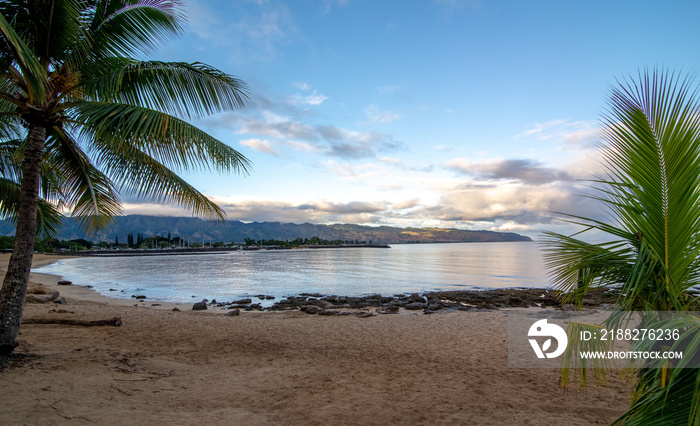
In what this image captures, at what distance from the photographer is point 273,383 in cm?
645

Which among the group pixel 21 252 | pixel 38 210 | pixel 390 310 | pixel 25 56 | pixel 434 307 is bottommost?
pixel 390 310

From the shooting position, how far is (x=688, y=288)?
3000 mm

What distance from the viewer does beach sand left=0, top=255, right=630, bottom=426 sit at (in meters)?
4.79

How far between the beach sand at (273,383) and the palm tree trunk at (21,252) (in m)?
0.59

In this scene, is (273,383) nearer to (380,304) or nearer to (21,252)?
(21,252)

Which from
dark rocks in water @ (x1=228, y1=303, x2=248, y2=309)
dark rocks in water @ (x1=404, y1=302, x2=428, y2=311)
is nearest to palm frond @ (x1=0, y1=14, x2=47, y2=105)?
dark rocks in water @ (x1=228, y1=303, x2=248, y2=309)

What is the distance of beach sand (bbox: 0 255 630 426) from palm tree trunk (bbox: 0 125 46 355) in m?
0.59

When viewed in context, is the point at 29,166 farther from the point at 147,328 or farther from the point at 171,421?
the point at 147,328

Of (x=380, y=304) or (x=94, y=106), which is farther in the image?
(x=380, y=304)

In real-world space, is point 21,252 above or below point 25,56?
below

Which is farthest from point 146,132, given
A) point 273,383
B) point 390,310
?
point 390,310

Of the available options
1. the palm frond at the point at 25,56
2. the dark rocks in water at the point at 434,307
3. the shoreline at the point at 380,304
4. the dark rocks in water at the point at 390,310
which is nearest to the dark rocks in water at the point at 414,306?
the shoreline at the point at 380,304

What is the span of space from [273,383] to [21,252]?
4784 millimetres

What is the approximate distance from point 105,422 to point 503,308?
19295 millimetres
